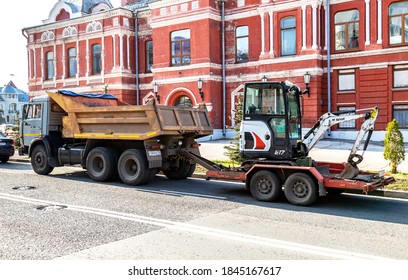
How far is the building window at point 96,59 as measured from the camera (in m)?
36.0

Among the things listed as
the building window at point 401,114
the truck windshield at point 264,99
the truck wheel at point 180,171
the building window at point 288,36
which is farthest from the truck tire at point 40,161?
the building window at point 401,114

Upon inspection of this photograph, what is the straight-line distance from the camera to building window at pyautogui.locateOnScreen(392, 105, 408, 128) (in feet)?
80.4

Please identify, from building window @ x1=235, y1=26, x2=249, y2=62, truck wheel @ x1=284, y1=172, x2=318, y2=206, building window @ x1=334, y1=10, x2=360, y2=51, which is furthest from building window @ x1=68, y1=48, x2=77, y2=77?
truck wheel @ x1=284, y1=172, x2=318, y2=206

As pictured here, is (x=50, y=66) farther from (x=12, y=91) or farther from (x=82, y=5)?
(x=12, y=91)

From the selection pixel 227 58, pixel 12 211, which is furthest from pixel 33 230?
pixel 227 58

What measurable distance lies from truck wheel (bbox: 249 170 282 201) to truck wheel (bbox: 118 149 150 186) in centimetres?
338

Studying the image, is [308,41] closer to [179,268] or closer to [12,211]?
[12,211]

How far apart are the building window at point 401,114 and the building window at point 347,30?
4384 mm

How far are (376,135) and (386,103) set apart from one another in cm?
194

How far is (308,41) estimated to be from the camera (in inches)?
1024

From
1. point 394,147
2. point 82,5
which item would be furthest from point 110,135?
point 82,5

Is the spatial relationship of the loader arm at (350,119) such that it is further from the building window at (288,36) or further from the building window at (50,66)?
the building window at (50,66)

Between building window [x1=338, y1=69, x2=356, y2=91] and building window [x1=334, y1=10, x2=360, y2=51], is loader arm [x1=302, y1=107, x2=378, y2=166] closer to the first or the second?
building window [x1=338, y1=69, x2=356, y2=91]

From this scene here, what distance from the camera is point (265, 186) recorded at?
382 inches
